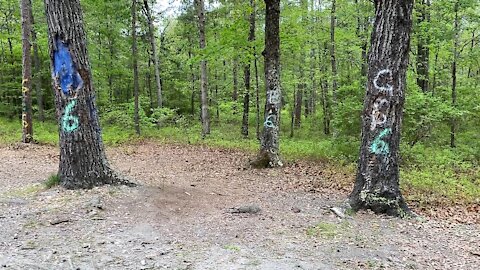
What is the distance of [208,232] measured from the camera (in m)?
4.85

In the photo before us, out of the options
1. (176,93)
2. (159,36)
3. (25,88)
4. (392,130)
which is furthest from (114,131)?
(392,130)

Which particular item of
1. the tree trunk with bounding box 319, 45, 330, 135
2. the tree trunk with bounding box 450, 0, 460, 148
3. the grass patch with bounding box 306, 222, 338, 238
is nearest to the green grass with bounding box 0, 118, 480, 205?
the tree trunk with bounding box 319, 45, 330, 135

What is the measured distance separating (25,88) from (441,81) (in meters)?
16.1

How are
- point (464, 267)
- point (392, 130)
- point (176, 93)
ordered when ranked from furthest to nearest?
1. point (176, 93)
2. point (392, 130)
3. point (464, 267)

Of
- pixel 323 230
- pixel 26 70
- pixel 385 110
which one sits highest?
pixel 26 70

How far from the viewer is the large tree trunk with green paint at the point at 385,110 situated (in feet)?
18.1

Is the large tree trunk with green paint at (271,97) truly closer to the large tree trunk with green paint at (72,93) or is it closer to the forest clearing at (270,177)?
the forest clearing at (270,177)

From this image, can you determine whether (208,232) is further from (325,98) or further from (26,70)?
(325,98)

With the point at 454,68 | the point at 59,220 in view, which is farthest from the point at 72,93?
the point at 454,68

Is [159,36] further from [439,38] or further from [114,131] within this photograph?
[439,38]

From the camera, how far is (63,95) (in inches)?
245

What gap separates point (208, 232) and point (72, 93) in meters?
3.28

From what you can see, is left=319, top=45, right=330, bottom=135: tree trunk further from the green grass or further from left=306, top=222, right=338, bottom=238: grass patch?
left=306, top=222, right=338, bottom=238: grass patch

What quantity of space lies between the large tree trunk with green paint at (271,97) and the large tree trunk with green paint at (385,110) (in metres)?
3.83
